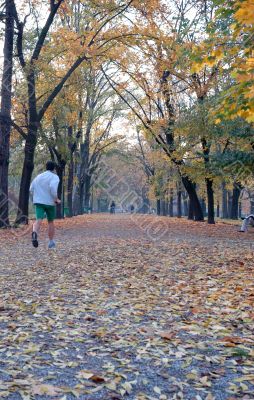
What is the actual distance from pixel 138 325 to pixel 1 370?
1516mm

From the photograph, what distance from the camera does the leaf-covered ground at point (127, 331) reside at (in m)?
2.92

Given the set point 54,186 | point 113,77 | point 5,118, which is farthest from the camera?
point 113,77

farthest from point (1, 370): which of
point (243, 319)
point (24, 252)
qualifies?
point (24, 252)

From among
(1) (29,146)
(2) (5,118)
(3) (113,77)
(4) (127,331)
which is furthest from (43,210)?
(3) (113,77)

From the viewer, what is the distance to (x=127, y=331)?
409 centimetres

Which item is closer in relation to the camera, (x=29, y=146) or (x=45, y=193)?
(x=45, y=193)

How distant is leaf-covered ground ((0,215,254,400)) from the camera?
2.92 meters

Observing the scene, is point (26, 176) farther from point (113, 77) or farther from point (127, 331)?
point (127, 331)

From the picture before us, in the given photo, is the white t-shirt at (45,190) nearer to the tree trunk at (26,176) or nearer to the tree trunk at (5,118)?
the tree trunk at (5,118)

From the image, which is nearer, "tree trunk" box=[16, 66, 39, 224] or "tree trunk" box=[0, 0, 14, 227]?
"tree trunk" box=[0, 0, 14, 227]

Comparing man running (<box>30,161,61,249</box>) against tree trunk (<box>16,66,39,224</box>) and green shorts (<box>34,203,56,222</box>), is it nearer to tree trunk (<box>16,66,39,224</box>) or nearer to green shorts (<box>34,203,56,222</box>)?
green shorts (<box>34,203,56,222</box>)

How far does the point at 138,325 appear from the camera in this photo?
4297 millimetres

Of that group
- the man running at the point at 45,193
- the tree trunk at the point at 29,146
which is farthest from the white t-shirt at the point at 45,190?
the tree trunk at the point at 29,146

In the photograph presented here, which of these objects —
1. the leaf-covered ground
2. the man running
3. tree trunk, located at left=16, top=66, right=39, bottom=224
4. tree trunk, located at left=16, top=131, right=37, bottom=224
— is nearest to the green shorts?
the man running
